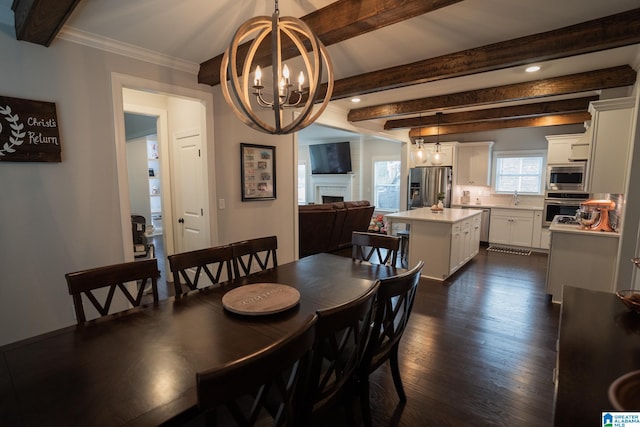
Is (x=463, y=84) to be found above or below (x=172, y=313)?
above

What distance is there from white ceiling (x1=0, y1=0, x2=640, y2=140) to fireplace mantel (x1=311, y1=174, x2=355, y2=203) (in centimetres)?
608

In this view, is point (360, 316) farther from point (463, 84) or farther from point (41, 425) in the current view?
point (463, 84)

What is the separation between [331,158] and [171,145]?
222 inches

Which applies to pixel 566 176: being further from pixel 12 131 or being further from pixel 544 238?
pixel 12 131

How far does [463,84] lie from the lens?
13.1ft

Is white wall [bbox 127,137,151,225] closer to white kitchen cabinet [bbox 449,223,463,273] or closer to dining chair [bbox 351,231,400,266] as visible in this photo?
dining chair [bbox 351,231,400,266]

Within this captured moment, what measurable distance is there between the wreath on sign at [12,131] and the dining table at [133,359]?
159 cm

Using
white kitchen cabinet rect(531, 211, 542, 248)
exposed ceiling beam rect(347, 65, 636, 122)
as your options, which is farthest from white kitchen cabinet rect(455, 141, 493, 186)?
exposed ceiling beam rect(347, 65, 636, 122)

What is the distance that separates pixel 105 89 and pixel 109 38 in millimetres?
411

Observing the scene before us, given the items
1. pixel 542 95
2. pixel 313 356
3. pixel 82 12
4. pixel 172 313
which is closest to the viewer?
pixel 313 356

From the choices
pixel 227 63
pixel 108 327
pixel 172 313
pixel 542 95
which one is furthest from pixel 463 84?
pixel 108 327

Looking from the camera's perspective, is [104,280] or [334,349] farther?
[104,280]

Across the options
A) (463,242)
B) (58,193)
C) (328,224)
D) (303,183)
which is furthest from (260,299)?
(303,183)

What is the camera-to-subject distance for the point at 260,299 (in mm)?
1750
